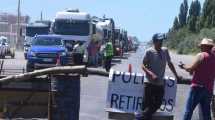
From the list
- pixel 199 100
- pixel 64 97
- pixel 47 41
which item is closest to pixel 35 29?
pixel 47 41

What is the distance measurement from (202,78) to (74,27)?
101 ft

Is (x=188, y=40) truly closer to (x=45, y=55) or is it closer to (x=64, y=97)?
(x=45, y=55)

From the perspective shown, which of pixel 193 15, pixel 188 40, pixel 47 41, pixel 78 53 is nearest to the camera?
pixel 47 41

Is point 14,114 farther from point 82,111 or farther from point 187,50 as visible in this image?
point 187,50

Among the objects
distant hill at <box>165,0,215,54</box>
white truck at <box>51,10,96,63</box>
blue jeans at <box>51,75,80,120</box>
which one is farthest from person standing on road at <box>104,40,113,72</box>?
distant hill at <box>165,0,215,54</box>

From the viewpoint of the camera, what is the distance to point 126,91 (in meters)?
12.8

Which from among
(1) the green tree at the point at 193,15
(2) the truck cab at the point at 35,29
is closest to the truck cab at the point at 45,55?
(2) the truck cab at the point at 35,29

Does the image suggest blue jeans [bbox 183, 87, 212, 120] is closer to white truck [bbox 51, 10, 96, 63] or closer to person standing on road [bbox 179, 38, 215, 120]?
person standing on road [bbox 179, 38, 215, 120]

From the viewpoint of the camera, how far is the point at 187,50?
11188 cm

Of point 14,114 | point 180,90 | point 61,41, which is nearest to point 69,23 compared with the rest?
point 61,41

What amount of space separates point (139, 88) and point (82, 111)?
4671mm

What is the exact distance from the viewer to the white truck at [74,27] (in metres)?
42.5

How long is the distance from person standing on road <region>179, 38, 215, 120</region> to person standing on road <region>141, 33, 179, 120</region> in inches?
13.3

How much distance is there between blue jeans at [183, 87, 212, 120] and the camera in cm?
1244
